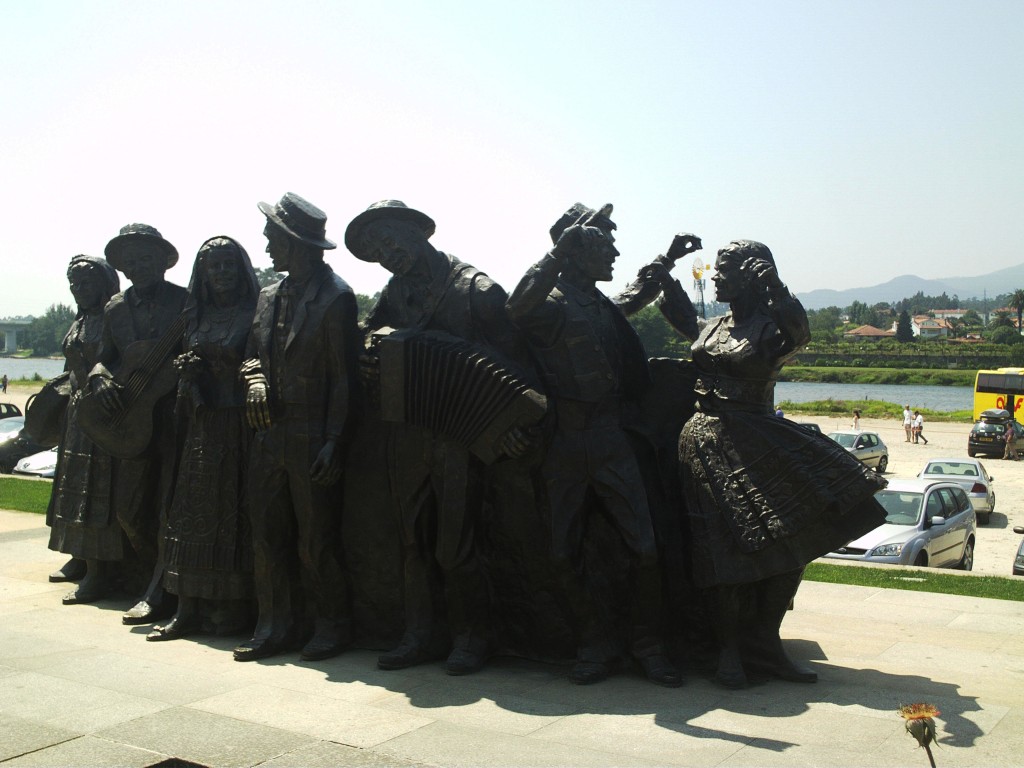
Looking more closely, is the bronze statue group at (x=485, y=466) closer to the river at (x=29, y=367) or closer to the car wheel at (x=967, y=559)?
the car wheel at (x=967, y=559)

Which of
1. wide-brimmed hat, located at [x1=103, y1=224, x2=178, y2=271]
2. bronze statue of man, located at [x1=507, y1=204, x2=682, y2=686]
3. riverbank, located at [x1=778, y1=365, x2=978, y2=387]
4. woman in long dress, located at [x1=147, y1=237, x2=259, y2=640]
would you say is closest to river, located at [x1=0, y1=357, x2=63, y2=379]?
riverbank, located at [x1=778, y1=365, x2=978, y2=387]

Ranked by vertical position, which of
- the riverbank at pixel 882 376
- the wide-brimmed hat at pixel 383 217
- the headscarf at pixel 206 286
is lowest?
the riverbank at pixel 882 376

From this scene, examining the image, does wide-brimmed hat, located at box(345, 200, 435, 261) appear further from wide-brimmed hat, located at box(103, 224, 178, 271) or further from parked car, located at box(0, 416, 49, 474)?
parked car, located at box(0, 416, 49, 474)

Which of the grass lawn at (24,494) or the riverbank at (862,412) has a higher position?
the grass lawn at (24,494)

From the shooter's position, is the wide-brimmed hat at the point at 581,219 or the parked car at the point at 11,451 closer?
the wide-brimmed hat at the point at 581,219

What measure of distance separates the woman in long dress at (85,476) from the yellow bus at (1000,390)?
105 feet

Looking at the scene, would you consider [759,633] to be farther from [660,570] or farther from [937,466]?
[937,466]

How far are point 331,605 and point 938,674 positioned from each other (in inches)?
140

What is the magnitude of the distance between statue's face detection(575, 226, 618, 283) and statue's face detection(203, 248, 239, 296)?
7.56ft

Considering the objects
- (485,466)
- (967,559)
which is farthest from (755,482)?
(967,559)

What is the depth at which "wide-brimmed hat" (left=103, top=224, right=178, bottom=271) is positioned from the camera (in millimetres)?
7848

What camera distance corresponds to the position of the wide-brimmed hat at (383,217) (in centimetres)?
638

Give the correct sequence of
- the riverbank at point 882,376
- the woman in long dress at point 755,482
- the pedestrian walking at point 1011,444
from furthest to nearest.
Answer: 1. the riverbank at point 882,376
2. the pedestrian walking at point 1011,444
3. the woman in long dress at point 755,482

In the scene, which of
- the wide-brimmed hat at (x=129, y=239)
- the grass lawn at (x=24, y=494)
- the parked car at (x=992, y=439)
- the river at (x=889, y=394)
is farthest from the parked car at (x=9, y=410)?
the river at (x=889, y=394)
